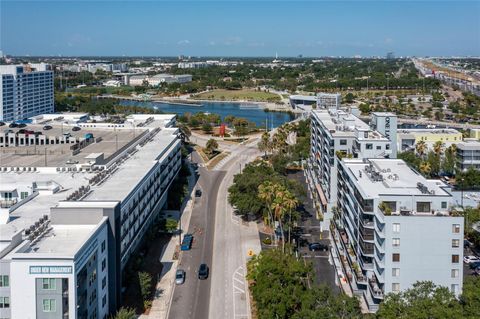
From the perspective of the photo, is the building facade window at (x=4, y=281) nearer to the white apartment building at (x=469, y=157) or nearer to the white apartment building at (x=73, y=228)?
the white apartment building at (x=73, y=228)

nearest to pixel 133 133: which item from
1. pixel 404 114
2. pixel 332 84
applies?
pixel 404 114

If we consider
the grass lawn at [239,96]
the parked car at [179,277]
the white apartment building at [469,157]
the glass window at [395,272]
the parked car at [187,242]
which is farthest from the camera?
the grass lawn at [239,96]

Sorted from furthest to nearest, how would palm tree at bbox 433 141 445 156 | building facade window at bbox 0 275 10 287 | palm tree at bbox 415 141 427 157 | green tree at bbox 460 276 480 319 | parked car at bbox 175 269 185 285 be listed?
palm tree at bbox 415 141 427 157 → palm tree at bbox 433 141 445 156 → parked car at bbox 175 269 185 285 → green tree at bbox 460 276 480 319 → building facade window at bbox 0 275 10 287

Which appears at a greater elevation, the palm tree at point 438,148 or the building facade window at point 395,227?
the palm tree at point 438,148

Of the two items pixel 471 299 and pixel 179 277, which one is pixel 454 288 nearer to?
pixel 471 299

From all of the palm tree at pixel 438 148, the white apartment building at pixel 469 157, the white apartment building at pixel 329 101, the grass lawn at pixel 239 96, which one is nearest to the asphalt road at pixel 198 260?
the palm tree at pixel 438 148

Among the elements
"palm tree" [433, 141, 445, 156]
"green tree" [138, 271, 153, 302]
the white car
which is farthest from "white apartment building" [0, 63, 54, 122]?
the white car

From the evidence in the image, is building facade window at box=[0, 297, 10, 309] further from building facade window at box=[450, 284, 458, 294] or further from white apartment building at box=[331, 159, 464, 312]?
building facade window at box=[450, 284, 458, 294]

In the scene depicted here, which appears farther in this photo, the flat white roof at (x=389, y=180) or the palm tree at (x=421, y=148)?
the palm tree at (x=421, y=148)
